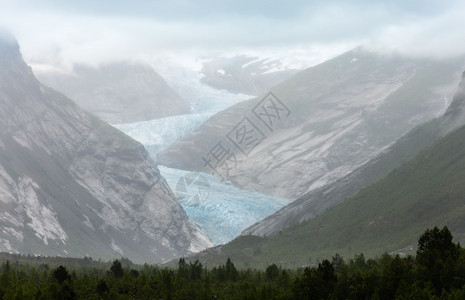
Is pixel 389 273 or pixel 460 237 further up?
pixel 389 273

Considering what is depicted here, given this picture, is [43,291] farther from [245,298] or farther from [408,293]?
[408,293]

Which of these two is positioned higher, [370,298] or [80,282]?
[80,282]

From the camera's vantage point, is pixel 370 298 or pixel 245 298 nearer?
pixel 370 298

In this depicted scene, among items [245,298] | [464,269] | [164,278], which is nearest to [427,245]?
[464,269]

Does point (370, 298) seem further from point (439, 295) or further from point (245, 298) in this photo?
point (245, 298)

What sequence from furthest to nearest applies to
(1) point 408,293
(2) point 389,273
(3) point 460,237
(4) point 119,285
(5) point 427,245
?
(3) point 460,237 < (4) point 119,285 < (5) point 427,245 < (2) point 389,273 < (1) point 408,293

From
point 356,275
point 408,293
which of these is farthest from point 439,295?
point 356,275

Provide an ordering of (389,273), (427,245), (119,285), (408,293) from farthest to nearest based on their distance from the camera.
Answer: (119,285) → (427,245) → (389,273) → (408,293)

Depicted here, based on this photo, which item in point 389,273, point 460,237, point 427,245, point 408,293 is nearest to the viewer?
point 408,293

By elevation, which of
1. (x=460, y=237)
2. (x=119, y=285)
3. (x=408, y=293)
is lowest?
(x=460, y=237)

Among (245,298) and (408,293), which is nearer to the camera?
(408,293)
